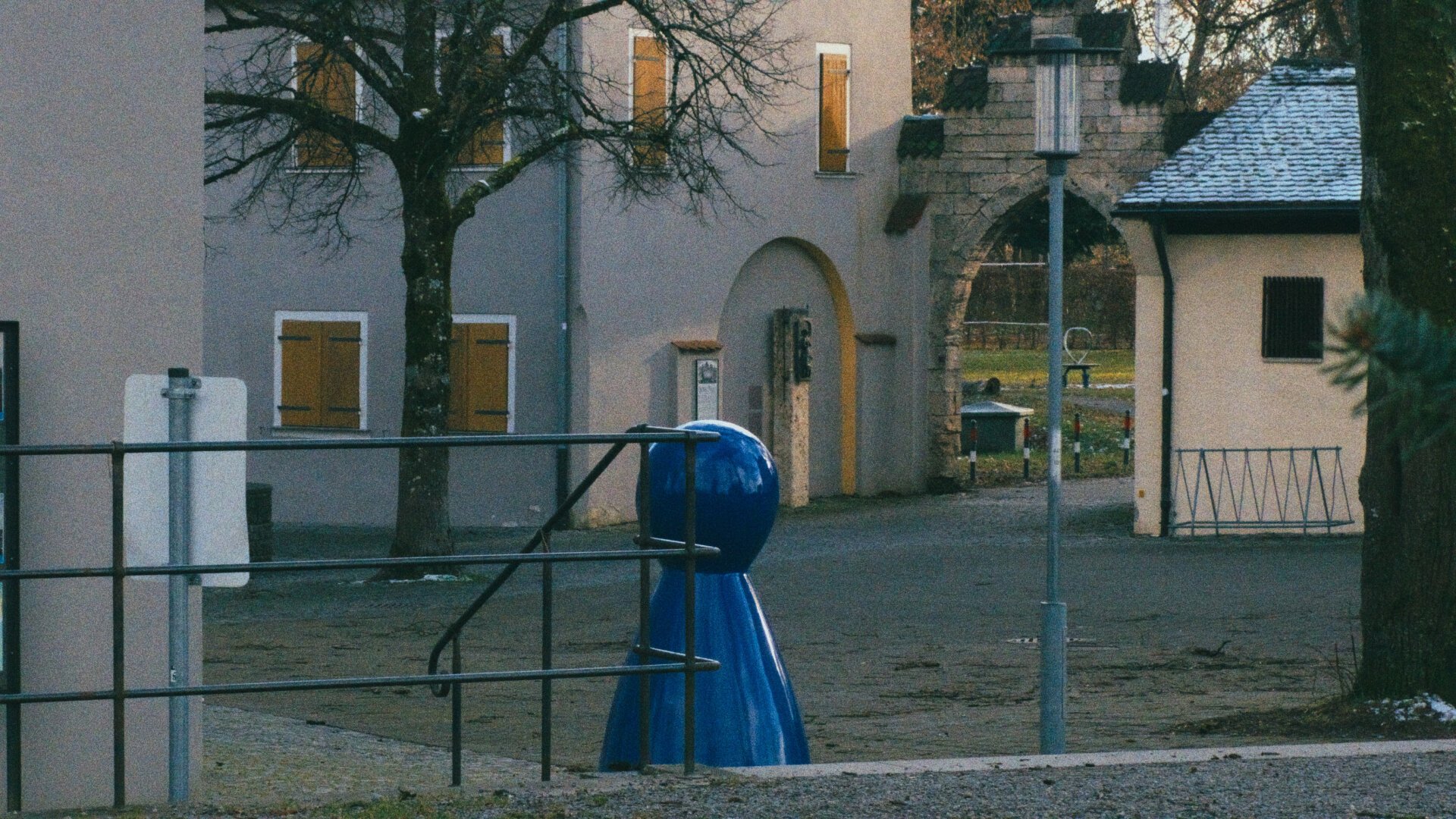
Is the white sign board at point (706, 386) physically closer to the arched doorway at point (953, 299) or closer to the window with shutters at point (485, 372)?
the window with shutters at point (485, 372)

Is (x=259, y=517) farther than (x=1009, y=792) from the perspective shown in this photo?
Yes

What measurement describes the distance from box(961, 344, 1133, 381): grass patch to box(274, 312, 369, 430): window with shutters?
64.6 feet

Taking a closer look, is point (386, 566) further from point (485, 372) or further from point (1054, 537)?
point (485, 372)

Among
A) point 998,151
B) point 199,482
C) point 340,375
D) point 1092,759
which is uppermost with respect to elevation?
point 998,151

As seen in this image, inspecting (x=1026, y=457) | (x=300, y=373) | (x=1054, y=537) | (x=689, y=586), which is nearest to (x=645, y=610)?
(x=689, y=586)

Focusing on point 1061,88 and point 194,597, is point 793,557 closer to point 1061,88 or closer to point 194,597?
point 1061,88

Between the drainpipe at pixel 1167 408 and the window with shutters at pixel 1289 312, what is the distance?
987 millimetres

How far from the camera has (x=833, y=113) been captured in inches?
1027

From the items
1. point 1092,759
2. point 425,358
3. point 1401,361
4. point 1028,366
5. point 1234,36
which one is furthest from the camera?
point 1028,366

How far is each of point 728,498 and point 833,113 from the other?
19.0m

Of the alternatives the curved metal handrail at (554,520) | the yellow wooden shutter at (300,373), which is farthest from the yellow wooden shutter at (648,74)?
the curved metal handrail at (554,520)

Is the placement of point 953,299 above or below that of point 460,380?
above

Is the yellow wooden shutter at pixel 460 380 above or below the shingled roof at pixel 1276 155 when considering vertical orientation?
below

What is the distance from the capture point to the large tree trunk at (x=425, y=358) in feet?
58.4
